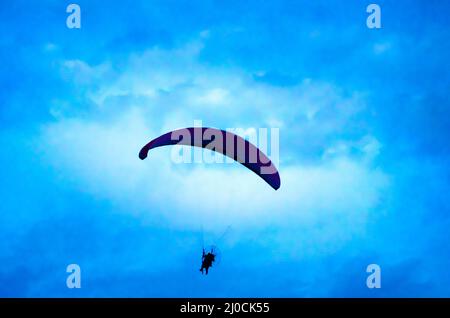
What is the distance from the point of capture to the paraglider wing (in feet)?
72.7

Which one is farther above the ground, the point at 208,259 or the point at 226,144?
the point at 226,144

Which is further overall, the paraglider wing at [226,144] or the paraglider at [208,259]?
the paraglider at [208,259]

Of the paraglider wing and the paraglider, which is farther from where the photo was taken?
the paraglider

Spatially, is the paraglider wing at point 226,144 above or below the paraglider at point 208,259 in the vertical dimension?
above

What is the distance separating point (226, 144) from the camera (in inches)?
890

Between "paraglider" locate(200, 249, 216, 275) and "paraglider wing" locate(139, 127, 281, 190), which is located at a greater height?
"paraglider wing" locate(139, 127, 281, 190)

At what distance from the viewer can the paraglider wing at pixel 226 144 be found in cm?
2216
